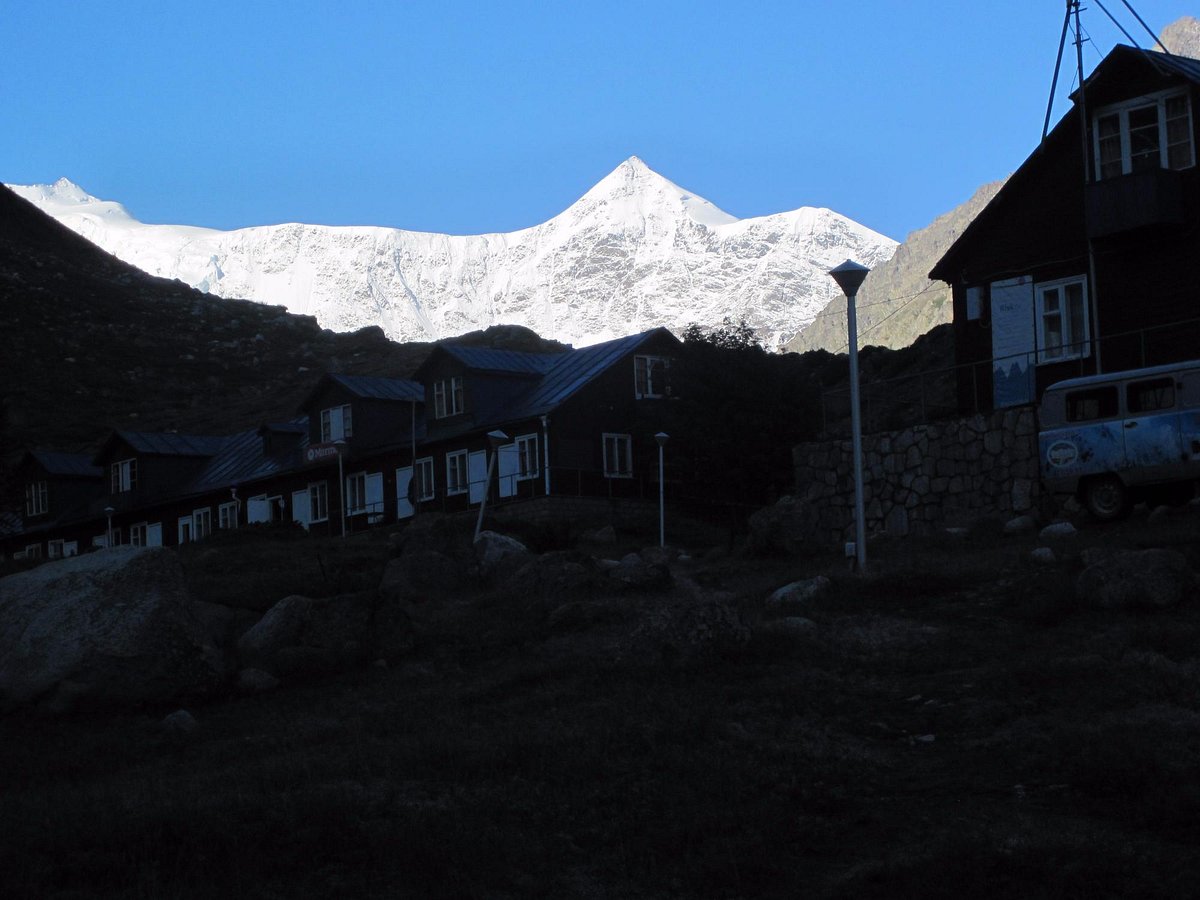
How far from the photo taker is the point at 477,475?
52594 millimetres

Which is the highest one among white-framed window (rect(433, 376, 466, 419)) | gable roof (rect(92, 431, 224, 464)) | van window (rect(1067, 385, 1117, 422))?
white-framed window (rect(433, 376, 466, 419))

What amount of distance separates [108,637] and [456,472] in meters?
35.0

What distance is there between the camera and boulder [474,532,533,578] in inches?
1121

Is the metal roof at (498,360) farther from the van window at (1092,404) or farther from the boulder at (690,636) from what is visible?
the boulder at (690,636)

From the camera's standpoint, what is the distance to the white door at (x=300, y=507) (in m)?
59.3

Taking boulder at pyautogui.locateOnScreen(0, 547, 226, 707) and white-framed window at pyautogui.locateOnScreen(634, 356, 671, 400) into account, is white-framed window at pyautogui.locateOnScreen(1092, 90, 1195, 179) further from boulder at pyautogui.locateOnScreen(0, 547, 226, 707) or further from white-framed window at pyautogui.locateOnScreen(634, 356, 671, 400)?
white-framed window at pyautogui.locateOnScreen(634, 356, 671, 400)

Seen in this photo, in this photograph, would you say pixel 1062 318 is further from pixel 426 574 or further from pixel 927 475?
pixel 426 574

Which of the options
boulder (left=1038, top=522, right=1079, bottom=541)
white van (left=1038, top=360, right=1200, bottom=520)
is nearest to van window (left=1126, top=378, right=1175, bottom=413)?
white van (left=1038, top=360, right=1200, bottom=520)

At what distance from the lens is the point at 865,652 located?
17891 mm

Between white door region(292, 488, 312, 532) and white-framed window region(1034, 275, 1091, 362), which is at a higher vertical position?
white-framed window region(1034, 275, 1091, 362)

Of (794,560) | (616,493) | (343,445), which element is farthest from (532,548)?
(343,445)

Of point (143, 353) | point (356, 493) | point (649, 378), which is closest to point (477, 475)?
point (649, 378)

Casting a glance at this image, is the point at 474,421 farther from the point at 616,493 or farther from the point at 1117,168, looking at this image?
the point at 1117,168

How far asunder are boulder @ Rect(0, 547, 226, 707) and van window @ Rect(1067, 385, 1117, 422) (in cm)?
1527
